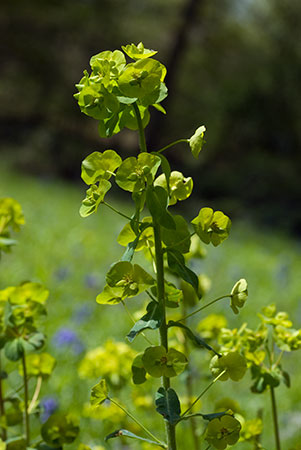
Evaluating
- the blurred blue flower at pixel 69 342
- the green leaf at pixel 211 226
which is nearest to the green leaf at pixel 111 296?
the green leaf at pixel 211 226

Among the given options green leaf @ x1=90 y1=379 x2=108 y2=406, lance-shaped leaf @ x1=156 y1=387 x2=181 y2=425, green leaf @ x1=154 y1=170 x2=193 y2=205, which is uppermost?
green leaf @ x1=154 y1=170 x2=193 y2=205

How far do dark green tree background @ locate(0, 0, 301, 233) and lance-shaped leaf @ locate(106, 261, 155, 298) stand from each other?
809 centimetres

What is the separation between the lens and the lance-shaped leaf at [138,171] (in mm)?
586

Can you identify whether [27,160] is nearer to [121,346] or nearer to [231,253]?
[231,253]

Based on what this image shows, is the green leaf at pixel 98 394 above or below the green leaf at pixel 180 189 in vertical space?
below

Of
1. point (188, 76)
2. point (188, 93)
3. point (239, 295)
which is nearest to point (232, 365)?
point (239, 295)

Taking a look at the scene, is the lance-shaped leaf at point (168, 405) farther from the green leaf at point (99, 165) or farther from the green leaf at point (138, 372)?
the green leaf at point (99, 165)

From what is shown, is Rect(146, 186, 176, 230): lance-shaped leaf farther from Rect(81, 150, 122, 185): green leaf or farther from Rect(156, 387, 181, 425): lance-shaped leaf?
Rect(156, 387, 181, 425): lance-shaped leaf

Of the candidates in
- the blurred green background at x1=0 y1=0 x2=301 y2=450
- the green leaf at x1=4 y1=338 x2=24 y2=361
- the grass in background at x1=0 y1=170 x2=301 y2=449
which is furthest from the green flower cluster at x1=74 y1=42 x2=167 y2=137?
the blurred green background at x1=0 y1=0 x2=301 y2=450

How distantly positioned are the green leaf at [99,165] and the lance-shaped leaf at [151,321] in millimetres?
151

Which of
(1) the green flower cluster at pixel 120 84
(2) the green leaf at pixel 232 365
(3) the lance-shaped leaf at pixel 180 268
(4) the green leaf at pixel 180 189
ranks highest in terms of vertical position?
(1) the green flower cluster at pixel 120 84

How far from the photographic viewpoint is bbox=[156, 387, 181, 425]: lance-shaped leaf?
59 centimetres

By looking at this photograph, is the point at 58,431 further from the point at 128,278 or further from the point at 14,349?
the point at 128,278

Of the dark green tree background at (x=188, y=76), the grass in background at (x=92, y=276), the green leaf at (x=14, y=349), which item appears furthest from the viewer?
the dark green tree background at (x=188, y=76)
